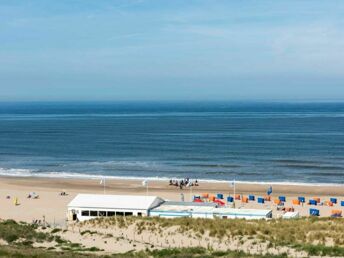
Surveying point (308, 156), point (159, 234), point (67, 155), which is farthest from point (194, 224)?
point (67, 155)

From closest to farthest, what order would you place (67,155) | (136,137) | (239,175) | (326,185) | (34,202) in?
(34,202) < (326,185) < (239,175) < (67,155) < (136,137)

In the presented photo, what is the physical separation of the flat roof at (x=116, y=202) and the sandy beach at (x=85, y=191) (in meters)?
1.82

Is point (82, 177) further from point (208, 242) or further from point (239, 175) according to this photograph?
point (208, 242)

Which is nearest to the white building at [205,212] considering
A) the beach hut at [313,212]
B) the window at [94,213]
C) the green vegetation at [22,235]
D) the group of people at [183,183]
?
the window at [94,213]

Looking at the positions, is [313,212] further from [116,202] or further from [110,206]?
[110,206]

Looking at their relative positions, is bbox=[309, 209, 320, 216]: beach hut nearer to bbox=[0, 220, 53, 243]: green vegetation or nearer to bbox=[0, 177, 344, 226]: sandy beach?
bbox=[0, 177, 344, 226]: sandy beach

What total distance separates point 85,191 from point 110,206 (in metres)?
15.5

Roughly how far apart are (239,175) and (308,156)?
16.6 meters

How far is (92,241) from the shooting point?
24.7 meters

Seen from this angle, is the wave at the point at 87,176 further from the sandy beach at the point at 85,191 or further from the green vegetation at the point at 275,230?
the green vegetation at the point at 275,230

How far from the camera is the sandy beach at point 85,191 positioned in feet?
132

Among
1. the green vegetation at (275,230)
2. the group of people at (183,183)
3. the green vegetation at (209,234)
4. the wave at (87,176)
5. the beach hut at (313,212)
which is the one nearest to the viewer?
the green vegetation at (209,234)

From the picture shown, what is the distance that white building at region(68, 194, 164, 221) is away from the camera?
113 ft

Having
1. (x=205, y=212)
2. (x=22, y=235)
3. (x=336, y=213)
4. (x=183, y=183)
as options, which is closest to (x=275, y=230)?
(x=205, y=212)
